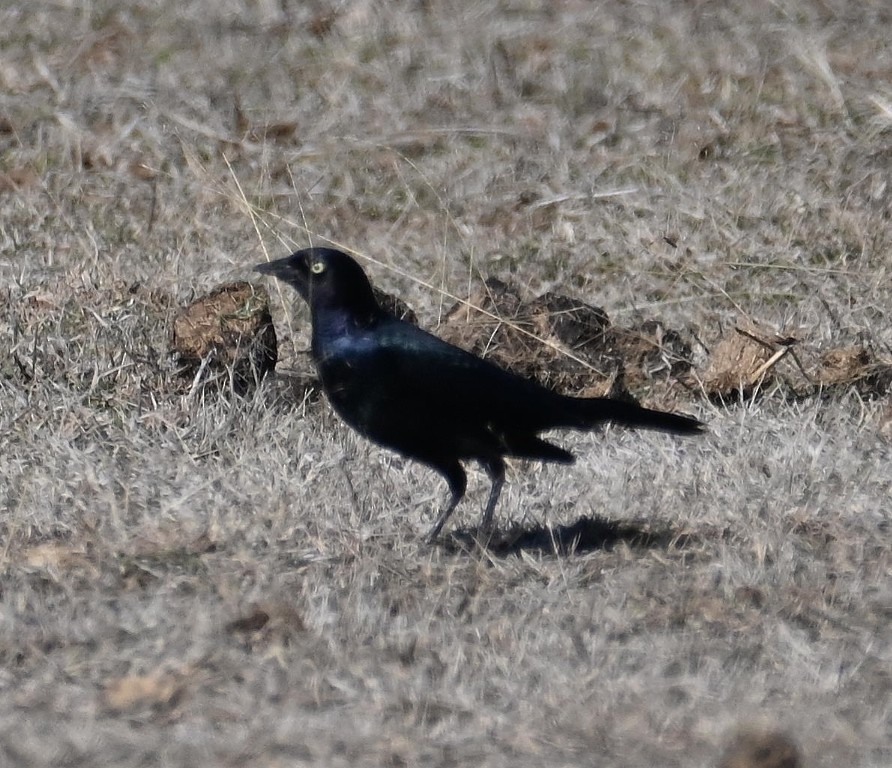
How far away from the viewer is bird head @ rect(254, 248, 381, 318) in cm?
393

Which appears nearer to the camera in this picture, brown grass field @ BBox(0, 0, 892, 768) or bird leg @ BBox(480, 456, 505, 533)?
brown grass field @ BBox(0, 0, 892, 768)

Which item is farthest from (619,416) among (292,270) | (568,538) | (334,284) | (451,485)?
(292,270)

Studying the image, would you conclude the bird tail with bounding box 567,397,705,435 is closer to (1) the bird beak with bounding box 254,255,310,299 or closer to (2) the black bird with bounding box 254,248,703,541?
(2) the black bird with bounding box 254,248,703,541

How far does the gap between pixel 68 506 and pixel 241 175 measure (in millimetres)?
4360

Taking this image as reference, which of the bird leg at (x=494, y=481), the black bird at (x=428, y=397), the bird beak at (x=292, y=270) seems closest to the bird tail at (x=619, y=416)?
the black bird at (x=428, y=397)

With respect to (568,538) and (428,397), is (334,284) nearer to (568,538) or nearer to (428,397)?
(428,397)

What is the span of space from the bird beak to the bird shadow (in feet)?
2.61

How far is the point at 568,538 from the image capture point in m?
3.87

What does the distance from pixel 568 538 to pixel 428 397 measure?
20.4 inches

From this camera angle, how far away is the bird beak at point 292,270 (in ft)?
13.5

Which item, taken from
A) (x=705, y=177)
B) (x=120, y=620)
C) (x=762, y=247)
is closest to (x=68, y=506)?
(x=120, y=620)

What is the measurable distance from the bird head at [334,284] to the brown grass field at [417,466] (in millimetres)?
547

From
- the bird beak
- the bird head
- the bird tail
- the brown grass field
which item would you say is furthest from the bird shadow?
the bird beak

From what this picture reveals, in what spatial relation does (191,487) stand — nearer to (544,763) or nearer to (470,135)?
(544,763)
